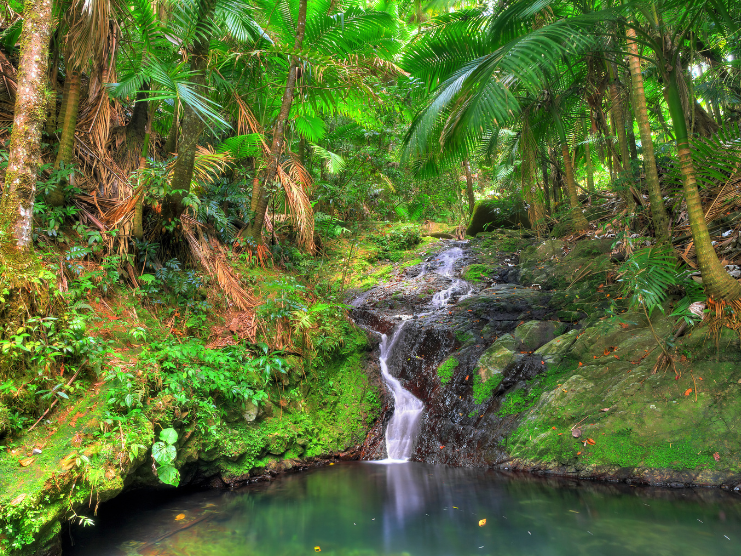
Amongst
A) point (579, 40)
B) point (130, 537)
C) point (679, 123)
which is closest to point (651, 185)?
point (679, 123)

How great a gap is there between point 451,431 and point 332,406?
1.92 meters

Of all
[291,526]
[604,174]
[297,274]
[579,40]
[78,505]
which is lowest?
[291,526]

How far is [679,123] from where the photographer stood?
4.74 m

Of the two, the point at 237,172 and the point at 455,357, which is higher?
the point at 237,172

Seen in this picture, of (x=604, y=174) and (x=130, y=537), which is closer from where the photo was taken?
(x=130, y=537)

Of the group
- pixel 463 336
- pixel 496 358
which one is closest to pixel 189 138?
pixel 463 336

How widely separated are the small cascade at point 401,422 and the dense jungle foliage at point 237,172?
1.57 ft

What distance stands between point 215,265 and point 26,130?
9.89ft

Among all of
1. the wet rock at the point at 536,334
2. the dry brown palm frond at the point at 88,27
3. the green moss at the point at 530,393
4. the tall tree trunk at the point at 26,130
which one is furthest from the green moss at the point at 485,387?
the dry brown palm frond at the point at 88,27

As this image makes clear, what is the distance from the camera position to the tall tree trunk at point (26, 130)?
392 centimetres

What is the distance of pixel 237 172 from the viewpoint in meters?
9.13

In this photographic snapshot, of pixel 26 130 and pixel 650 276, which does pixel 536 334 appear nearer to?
pixel 650 276

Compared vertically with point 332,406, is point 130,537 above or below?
below

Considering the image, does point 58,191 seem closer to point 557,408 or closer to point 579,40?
point 579,40
